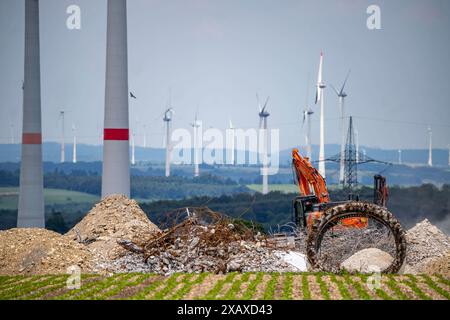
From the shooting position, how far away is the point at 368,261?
23125mm

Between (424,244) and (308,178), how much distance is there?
6770 mm

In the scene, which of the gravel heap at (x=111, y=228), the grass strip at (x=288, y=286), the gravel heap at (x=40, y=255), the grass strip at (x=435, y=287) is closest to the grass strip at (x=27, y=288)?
the gravel heap at (x=40, y=255)

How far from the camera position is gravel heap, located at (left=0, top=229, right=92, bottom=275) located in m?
23.6

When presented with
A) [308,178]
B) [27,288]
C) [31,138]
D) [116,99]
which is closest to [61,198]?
[31,138]

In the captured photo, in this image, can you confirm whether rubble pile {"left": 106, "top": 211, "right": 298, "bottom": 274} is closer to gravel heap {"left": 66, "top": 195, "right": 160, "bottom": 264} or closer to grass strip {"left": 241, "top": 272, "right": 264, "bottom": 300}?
gravel heap {"left": 66, "top": 195, "right": 160, "bottom": 264}

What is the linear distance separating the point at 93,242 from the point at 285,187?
95.4 meters

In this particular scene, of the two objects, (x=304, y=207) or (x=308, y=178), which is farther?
(x=308, y=178)

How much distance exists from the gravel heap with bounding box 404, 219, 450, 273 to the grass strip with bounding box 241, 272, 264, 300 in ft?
25.7

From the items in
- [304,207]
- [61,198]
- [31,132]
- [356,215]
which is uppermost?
[31,132]

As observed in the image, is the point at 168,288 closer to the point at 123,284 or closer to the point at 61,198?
the point at 123,284

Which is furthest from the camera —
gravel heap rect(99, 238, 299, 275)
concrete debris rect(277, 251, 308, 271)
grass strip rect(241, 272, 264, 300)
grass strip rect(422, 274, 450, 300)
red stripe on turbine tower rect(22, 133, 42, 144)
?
red stripe on turbine tower rect(22, 133, 42, 144)

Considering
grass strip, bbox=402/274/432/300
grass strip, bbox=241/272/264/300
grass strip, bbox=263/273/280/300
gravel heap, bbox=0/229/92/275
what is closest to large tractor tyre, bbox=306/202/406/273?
grass strip, bbox=402/274/432/300

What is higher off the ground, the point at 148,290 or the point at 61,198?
the point at 148,290
